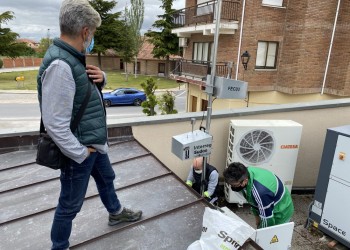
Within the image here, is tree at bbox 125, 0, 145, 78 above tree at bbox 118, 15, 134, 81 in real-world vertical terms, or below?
above

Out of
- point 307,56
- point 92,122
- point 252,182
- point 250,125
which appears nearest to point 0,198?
point 92,122

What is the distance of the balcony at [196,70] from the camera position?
42.6ft

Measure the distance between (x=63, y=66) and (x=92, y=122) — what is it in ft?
1.43

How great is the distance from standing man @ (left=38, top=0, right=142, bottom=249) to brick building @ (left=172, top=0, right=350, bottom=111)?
10.6 metres

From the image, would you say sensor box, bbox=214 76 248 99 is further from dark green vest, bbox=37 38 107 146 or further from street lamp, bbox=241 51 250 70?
street lamp, bbox=241 51 250 70

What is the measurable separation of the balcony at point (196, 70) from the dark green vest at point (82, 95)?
1061cm

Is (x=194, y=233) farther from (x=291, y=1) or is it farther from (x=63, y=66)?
(x=291, y=1)

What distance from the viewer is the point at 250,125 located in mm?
4766

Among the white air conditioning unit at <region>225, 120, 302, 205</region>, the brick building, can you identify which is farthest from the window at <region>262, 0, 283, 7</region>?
the white air conditioning unit at <region>225, 120, 302, 205</region>

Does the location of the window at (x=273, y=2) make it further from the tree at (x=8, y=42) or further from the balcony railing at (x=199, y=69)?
the tree at (x=8, y=42)

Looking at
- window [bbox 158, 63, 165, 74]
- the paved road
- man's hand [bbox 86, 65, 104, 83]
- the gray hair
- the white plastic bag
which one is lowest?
the paved road

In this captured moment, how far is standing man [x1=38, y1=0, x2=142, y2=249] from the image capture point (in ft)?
5.61

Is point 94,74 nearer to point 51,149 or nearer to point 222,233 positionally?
point 51,149

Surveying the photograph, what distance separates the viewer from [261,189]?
300cm
